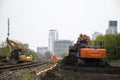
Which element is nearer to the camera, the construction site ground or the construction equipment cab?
the construction site ground

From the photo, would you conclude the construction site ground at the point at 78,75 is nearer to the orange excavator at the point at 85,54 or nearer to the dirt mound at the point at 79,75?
the dirt mound at the point at 79,75

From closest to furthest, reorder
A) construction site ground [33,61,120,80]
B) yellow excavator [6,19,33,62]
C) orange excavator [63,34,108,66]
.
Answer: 1. construction site ground [33,61,120,80]
2. orange excavator [63,34,108,66]
3. yellow excavator [6,19,33,62]

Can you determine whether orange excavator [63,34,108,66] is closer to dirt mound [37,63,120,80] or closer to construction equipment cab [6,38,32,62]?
dirt mound [37,63,120,80]

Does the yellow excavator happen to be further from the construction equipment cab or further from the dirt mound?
the dirt mound

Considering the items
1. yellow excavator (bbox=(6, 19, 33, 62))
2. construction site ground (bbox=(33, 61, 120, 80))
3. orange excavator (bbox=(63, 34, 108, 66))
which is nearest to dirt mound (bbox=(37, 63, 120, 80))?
construction site ground (bbox=(33, 61, 120, 80))

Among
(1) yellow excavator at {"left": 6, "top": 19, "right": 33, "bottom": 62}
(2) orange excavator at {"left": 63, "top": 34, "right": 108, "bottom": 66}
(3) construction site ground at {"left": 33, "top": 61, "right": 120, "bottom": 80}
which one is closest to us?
(3) construction site ground at {"left": 33, "top": 61, "right": 120, "bottom": 80}

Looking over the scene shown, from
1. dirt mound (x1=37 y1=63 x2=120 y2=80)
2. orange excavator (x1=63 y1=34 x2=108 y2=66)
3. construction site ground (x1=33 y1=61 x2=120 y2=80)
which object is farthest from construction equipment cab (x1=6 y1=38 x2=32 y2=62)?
dirt mound (x1=37 y1=63 x2=120 y2=80)

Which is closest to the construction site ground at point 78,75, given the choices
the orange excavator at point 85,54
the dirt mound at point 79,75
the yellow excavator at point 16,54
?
the dirt mound at point 79,75

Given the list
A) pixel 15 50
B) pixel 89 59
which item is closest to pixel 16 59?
pixel 15 50

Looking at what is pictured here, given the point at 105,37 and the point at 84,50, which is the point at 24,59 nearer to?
the point at 84,50

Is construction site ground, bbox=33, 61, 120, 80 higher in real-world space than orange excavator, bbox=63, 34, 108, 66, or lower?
lower

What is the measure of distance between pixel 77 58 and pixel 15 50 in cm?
1972

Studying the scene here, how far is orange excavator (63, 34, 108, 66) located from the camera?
2902 centimetres

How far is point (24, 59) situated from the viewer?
48.4 meters
